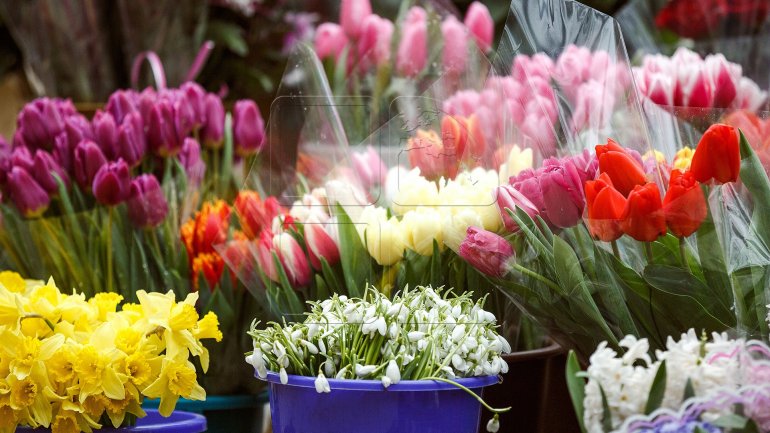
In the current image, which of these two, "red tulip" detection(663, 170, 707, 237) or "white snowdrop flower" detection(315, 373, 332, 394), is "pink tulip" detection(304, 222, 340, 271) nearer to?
"white snowdrop flower" detection(315, 373, 332, 394)

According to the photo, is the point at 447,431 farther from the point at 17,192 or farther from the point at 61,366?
the point at 17,192

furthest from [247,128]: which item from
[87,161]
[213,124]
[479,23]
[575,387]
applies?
[575,387]

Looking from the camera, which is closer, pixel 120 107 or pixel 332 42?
pixel 120 107

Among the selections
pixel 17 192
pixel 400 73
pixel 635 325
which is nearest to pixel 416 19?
pixel 400 73

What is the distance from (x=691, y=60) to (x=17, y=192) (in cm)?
91

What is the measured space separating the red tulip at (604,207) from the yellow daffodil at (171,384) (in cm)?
41

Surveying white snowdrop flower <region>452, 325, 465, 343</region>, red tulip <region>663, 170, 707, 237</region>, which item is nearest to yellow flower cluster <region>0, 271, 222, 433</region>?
white snowdrop flower <region>452, 325, 465, 343</region>

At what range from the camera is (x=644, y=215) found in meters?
0.83

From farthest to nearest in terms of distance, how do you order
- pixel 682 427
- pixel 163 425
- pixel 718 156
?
1. pixel 163 425
2. pixel 718 156
3. pixel 682 427

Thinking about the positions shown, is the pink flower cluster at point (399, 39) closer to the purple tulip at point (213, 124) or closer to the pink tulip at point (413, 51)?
the pink tulip at point (413, 51)

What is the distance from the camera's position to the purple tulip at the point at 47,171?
53.7 inches

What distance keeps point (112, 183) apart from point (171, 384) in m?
0.44

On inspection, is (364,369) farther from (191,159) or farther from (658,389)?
(191,159)

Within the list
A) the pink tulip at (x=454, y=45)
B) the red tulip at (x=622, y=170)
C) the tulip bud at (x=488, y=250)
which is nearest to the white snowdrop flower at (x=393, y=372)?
the tulip bud at (x=488, y=250)
